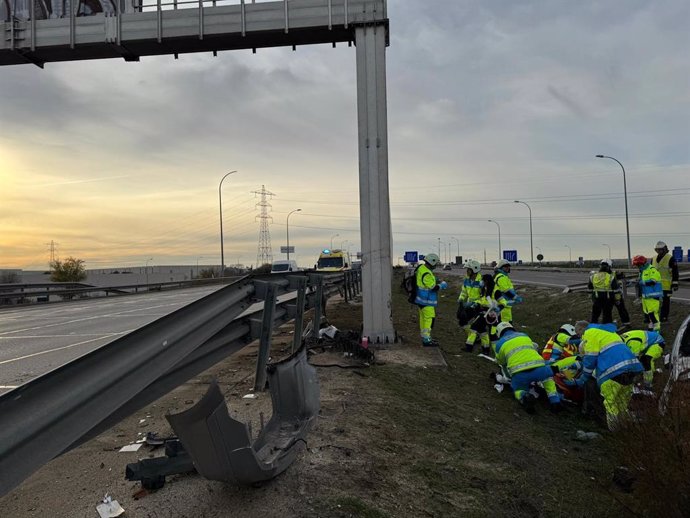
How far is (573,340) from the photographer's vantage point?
7457 millimetres

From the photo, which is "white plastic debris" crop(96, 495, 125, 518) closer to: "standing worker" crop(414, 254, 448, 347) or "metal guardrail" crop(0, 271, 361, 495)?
"metal guardrail" crop(0, 271, 361, 495)

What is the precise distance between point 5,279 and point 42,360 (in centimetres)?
5902

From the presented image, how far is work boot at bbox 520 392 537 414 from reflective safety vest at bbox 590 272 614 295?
5.62m

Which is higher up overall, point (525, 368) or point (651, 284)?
point (651, 284)

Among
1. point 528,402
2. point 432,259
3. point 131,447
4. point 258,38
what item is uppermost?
point 258,38

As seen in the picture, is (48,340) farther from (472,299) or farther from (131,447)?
(472,299)

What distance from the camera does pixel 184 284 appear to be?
140ft

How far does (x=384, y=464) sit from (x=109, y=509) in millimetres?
1963

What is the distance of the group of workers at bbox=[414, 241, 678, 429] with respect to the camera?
18.8 feet

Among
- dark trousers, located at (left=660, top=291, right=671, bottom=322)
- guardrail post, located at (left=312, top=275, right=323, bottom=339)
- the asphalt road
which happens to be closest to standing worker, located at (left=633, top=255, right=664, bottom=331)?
dark trousers, located at (left=660, top=291, right=671, bottom=322)

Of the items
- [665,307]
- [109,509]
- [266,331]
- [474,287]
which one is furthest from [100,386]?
[665,307]

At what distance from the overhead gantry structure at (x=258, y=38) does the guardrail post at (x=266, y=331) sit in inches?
156

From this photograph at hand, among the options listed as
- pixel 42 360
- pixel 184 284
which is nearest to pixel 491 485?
pixel 42 360

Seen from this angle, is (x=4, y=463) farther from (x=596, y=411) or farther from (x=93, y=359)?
(x=596, y=411)
